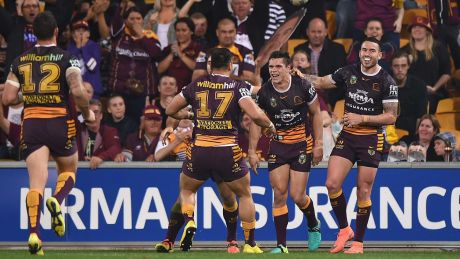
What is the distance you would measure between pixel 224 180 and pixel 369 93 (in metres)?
2.07

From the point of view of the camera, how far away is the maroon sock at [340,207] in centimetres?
1538

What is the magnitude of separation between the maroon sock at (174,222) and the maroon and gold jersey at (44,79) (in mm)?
2359

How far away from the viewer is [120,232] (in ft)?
55.0

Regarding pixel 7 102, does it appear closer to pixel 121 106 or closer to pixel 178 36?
pixel 121 106

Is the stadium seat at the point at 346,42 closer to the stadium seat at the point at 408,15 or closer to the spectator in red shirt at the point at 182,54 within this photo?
the stadium seat at the point at 408,15

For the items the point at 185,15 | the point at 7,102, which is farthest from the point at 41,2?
the point at 7,102

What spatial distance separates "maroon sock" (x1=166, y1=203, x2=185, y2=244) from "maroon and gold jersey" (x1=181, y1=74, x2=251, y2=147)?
4.69 ft

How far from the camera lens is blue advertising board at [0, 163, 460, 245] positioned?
1669cm

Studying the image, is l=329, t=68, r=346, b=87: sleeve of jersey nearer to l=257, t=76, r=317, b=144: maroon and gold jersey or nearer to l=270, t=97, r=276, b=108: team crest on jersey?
l=257, t=76, r=317, b=144: maroon and gold jersey

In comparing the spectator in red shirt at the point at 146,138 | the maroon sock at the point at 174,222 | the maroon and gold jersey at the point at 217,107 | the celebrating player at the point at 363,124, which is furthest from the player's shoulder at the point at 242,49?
the maroon and gold jersey at the point at 217,107

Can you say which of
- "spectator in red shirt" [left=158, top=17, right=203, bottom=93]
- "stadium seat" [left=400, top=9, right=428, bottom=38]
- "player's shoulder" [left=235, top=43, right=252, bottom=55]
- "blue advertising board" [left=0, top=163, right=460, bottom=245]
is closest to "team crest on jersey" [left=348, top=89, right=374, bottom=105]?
"blue advertising board" [left=0, top=163, right=460, bottom=245]

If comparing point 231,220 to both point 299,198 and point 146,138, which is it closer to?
point 299,198

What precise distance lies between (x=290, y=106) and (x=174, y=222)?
6.29 ft

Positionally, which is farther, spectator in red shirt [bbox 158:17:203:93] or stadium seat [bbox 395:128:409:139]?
spectator in red shirt [bbox 158:17:203:93]
